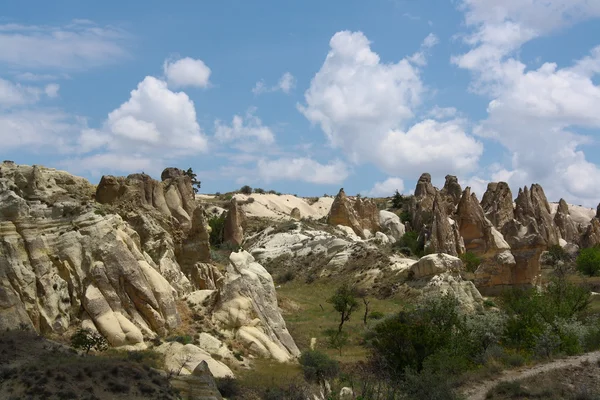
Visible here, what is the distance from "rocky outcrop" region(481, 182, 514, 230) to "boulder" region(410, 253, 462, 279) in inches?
1346

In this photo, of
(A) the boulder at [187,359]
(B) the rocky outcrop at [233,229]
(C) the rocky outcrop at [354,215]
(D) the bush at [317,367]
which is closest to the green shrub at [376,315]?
(D) the bush at [317,367]

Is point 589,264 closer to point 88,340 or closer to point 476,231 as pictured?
point 476,231

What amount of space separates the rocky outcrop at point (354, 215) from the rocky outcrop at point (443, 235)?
1011 centimetres

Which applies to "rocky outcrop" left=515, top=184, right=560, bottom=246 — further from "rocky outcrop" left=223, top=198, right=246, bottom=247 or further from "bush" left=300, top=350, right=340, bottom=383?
"bush" left=300, top=350, right=340, bottom=383

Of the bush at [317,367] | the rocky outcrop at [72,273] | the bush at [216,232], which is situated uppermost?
the bush at [216,232]

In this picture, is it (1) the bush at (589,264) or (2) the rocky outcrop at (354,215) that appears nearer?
(1) the bush at (589,264)

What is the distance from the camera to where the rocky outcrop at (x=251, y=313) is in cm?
2872

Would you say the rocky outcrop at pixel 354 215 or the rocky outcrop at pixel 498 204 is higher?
the rocky outcrop at pixel 498 204

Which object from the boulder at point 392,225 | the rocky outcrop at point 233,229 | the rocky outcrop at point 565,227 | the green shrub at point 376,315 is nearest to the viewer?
the green shrub at point 376,315

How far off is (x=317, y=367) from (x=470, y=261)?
42.8 meters

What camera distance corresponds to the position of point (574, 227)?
104 meters

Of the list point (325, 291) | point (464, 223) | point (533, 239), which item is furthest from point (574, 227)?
point (325, 291)

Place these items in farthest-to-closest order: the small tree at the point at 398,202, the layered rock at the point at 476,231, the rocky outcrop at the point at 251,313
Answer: the small tree at the point at 398,202, the layered rock at the point at 476,231, the rocky outcrop at the point at 251,313

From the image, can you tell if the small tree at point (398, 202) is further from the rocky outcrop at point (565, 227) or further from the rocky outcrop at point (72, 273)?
the rocky outcrop at point (72, 273)
